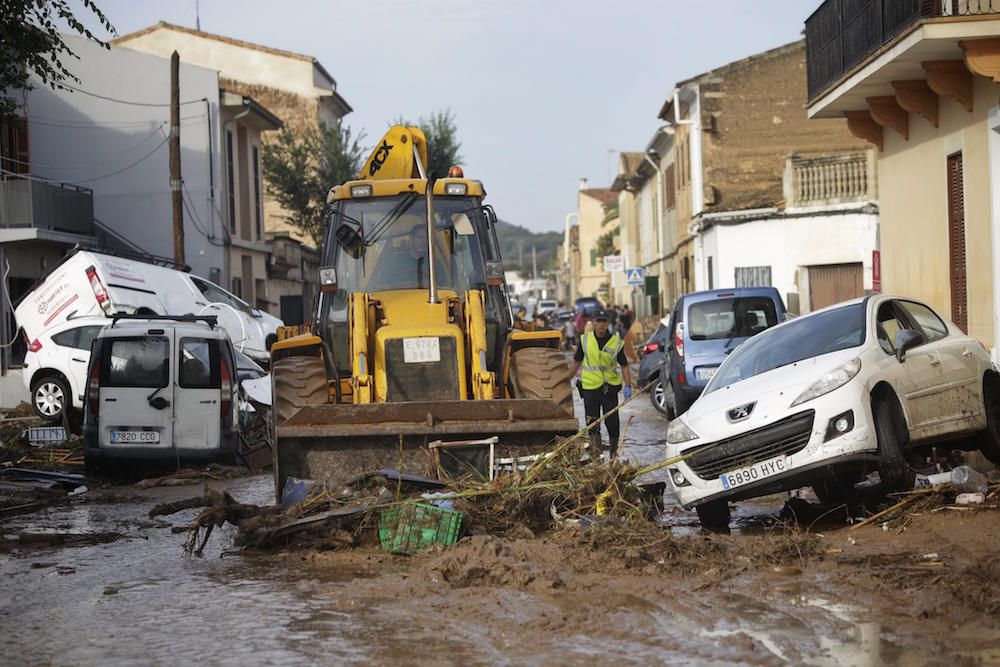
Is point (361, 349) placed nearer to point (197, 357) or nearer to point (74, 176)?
point (197, 357)

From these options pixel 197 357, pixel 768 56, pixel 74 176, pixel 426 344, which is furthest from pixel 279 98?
pixel 426 344

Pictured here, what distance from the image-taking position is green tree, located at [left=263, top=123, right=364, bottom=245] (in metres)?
48.2

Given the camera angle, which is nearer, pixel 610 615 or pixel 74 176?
pixel 610 615

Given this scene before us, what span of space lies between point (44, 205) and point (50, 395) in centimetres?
1060

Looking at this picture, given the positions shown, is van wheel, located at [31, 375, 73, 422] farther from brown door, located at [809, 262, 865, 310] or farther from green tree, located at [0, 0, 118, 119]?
brown door, located at [809, 262, 865, 310]

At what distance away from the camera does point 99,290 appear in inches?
902

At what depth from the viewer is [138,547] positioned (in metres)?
9.96

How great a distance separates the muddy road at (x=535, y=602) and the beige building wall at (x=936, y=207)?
8.45 metres

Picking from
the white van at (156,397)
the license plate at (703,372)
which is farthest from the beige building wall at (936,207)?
the white van at (156,397)

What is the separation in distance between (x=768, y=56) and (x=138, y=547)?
3362cm

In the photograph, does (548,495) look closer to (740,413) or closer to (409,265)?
(740,413)

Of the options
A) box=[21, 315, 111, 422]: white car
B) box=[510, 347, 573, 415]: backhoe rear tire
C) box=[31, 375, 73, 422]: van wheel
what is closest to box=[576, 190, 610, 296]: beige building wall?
box=[21, 315, 111, 422]: white car

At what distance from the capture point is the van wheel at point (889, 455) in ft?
30.5

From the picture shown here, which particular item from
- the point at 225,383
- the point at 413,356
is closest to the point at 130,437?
the point at 225,383
